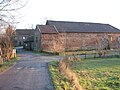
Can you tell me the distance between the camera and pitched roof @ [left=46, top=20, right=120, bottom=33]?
6438cm

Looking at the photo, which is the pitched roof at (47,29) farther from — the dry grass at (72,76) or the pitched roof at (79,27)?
the dry grass at (72,76)

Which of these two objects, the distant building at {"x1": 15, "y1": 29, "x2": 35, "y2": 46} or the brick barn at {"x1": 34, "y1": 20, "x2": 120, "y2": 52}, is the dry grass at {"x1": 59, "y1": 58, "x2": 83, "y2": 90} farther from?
the distant building at {"x1": 15, "y1": 29, "x2": 35, "y2": 46}

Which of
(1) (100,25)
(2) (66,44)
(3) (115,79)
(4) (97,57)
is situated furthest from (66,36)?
(3) (115,79)

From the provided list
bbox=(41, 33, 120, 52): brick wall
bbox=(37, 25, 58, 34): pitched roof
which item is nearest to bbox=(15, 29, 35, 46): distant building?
bbox=(41, 33, 120, 52): brick wall

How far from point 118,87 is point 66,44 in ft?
151

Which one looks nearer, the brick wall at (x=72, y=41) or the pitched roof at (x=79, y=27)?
the brick wall at (x=72, y=41)

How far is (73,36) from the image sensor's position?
63406 millimetres

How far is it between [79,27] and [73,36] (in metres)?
4.90

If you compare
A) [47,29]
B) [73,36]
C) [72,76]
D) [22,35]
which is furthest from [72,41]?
[22,35]

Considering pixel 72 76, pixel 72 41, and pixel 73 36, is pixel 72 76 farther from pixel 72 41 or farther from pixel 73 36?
pixel 73 36

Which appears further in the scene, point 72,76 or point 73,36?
point 73,36

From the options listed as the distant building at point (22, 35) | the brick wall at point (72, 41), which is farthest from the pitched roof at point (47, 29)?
the distant building at point (22, 35)

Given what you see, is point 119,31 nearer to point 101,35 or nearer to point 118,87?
point 101,35

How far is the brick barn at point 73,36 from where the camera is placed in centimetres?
5947
